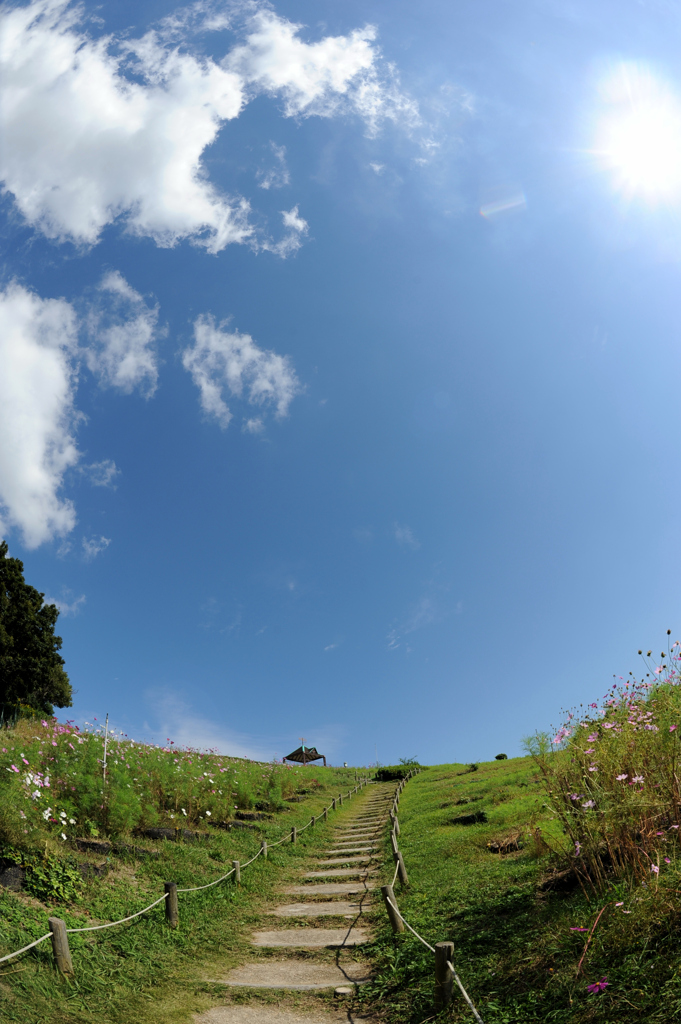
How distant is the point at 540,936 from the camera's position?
5.75 m

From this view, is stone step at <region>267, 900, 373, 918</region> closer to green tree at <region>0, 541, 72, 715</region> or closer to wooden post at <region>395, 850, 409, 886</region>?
wooden post at <region>395, 850, 409, 886</region>

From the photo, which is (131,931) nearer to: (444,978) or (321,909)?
(321,909)

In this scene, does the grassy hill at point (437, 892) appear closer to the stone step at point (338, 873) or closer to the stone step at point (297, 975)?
the stone step at point (297, 975)

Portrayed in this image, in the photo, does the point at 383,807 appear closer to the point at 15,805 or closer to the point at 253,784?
the point at 253,784

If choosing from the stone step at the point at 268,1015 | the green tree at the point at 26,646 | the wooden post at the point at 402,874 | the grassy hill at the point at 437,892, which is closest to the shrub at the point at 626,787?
the grassy hill at the point at 437,892

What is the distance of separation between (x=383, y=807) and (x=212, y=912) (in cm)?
1372

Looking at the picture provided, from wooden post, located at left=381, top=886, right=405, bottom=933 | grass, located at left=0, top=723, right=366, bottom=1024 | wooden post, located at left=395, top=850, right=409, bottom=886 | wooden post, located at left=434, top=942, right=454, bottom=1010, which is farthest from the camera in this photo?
wooden post, located at left=395, top=850, right=409, bottom=886

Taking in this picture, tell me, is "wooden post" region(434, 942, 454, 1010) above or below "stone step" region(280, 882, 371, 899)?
above

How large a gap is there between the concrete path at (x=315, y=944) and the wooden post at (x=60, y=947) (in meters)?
1.57

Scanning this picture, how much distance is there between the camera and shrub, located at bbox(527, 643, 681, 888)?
555 cm

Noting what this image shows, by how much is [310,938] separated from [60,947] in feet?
13.1

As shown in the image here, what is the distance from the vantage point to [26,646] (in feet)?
95.8

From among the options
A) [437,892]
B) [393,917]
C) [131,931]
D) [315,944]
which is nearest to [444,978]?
[393,917]

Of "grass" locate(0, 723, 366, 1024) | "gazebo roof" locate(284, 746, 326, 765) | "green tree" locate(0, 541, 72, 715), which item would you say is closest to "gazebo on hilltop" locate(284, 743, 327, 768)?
"gazebo roof" locate(284, 746, 326, 765)
